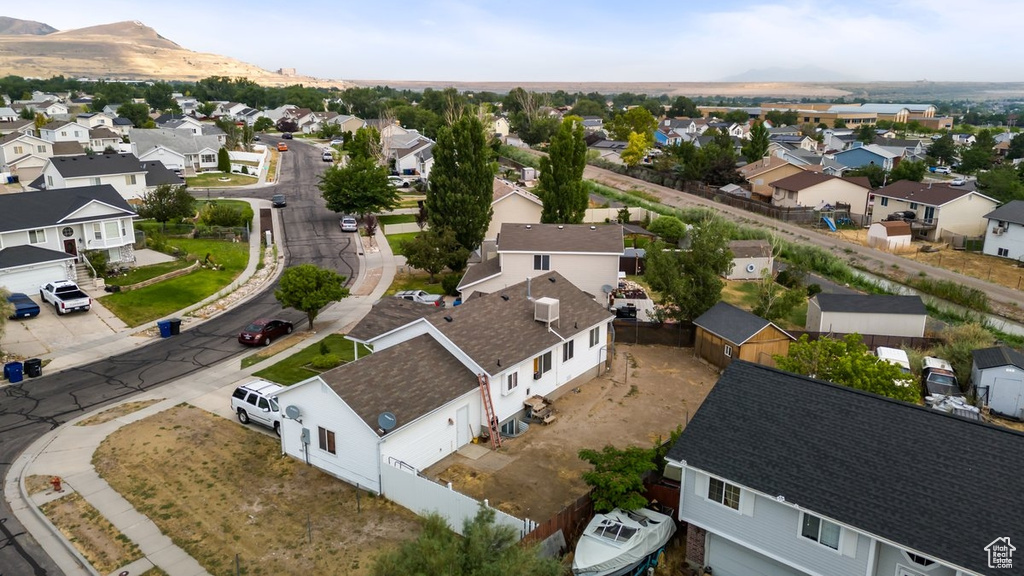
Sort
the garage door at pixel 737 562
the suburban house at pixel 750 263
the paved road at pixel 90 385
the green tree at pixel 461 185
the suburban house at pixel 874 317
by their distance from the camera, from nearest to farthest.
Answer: the garage door at pixel 737 562, the paved road at pixel 90 385, the suburban house at pixel 874 317, the green tree at pixel 461 185, the suburban house at pixel 750 263

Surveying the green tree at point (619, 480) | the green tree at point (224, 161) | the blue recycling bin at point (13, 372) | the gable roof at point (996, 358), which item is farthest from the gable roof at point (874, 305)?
the green tree at point (224, 161)

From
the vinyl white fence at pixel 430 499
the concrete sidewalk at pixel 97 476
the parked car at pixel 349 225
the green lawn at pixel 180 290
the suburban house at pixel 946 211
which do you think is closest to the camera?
the concrete sidewalk at pixel 97 476

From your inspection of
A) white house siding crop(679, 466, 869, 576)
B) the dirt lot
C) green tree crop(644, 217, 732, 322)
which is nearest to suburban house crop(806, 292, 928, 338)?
green tree crop(644, 217, 732, 322)

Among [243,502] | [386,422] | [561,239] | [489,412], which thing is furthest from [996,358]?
[243,502]

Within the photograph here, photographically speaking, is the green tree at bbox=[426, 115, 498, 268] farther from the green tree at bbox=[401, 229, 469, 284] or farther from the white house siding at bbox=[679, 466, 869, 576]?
the white house siding at bbox=[679, 466, 869, 576]

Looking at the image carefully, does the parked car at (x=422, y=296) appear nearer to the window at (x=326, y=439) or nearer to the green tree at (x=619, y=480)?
the window at (x=326, y=439)

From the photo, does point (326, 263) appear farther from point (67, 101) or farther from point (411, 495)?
point (67, 101)

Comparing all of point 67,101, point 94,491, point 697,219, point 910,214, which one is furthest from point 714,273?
point 67,101
